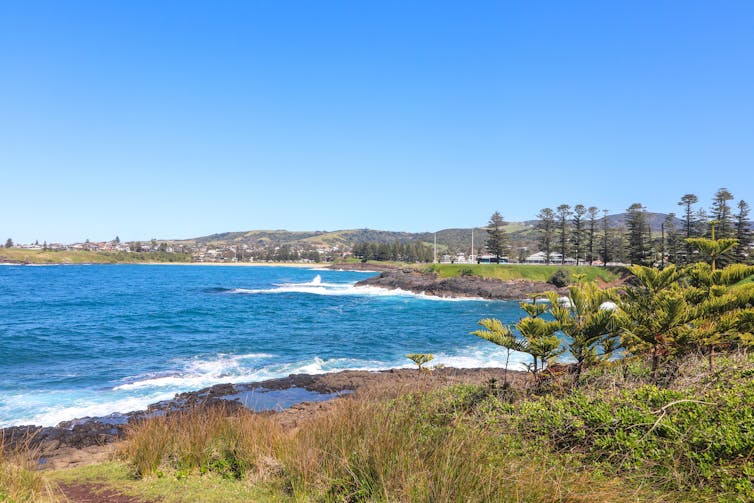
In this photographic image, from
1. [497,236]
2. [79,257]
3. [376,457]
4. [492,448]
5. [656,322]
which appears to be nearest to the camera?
[376,457]

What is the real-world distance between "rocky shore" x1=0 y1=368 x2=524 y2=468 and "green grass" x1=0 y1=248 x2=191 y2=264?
157 meters

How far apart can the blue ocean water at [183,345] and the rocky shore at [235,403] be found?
3.96ft

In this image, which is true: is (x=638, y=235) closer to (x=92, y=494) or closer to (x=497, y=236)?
(x=497, y=236)

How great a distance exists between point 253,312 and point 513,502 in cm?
3689

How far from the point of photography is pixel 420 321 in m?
33.4

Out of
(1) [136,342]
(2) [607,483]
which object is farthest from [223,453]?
(1) [136,342]

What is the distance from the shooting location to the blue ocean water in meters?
15.3

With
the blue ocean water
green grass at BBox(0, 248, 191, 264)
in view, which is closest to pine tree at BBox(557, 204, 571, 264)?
the blue ocean water

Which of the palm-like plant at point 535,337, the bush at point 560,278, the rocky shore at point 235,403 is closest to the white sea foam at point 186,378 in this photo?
the rocky shore at point 235,403

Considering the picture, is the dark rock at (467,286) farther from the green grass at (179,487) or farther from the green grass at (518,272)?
the green grass at (179,487)

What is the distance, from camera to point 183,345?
2384 cm

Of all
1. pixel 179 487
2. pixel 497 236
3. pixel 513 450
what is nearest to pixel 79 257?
pixel 497 236

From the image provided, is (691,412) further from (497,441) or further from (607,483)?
(497,441)

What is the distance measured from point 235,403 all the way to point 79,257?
169072mm
